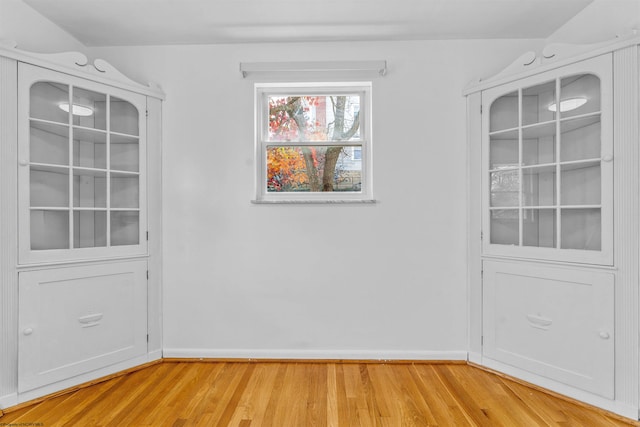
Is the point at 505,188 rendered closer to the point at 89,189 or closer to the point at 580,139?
the point at 580,139

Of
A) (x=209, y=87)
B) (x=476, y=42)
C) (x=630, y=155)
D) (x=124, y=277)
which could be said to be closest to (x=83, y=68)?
(x=209, y=87)

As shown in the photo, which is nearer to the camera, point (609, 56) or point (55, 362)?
point (609, 56)

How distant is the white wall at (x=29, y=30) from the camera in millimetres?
1983

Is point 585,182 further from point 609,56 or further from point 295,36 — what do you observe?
point 295,36

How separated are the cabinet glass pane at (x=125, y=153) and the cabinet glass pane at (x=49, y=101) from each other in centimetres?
31

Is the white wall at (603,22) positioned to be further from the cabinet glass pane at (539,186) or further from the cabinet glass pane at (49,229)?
the cabinet glass pane at (49,229)

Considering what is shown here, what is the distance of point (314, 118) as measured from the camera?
2.63 metres

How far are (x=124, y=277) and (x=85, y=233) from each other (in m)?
0.40

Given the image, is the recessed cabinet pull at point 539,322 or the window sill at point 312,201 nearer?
the recessed cabinet pull at point 539,322

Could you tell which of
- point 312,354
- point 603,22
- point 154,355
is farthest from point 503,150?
point 154,355

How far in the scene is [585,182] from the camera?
6.43ft

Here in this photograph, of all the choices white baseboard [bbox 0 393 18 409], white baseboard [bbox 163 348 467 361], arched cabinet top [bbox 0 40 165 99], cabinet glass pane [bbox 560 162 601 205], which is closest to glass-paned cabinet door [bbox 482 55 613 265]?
cabinet glass pane [bbox 560 162 601 205]

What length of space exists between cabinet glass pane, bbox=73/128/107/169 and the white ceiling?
2.68 feet

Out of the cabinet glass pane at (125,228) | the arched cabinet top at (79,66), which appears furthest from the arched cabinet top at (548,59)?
the cabinet glass pane at (125,228)
